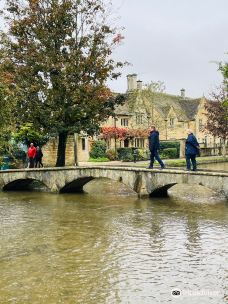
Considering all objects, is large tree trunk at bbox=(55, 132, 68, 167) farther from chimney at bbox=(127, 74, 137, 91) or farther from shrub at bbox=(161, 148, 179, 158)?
chimney at bbox=(127, 74, 137, 91)

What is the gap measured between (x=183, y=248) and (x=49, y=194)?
15.3m

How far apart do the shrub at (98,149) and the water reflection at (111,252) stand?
1275 inches

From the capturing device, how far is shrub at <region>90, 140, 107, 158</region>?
5597cm

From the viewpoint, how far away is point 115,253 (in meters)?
14.1

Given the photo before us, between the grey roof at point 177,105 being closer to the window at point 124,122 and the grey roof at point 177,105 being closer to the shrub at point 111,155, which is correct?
the window at point 124,122

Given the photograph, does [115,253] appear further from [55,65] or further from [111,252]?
[55,65]

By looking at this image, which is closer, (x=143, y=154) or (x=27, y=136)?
(x=27, y=136)

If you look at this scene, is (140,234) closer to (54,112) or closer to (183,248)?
(183,248)

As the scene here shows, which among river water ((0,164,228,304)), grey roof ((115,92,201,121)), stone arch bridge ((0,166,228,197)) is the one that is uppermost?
grey roof ((115,92,201,121))

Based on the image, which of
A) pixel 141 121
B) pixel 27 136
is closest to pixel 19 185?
pixel 27 136

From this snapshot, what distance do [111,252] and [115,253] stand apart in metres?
0.17

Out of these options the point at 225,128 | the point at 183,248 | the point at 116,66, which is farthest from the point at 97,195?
the point at 225,128

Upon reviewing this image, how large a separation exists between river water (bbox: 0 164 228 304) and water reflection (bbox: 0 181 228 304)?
2 centimetres

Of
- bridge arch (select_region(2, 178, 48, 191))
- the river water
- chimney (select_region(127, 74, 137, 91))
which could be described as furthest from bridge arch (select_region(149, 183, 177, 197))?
chimney (select_region(127, 74, 137, 91))
